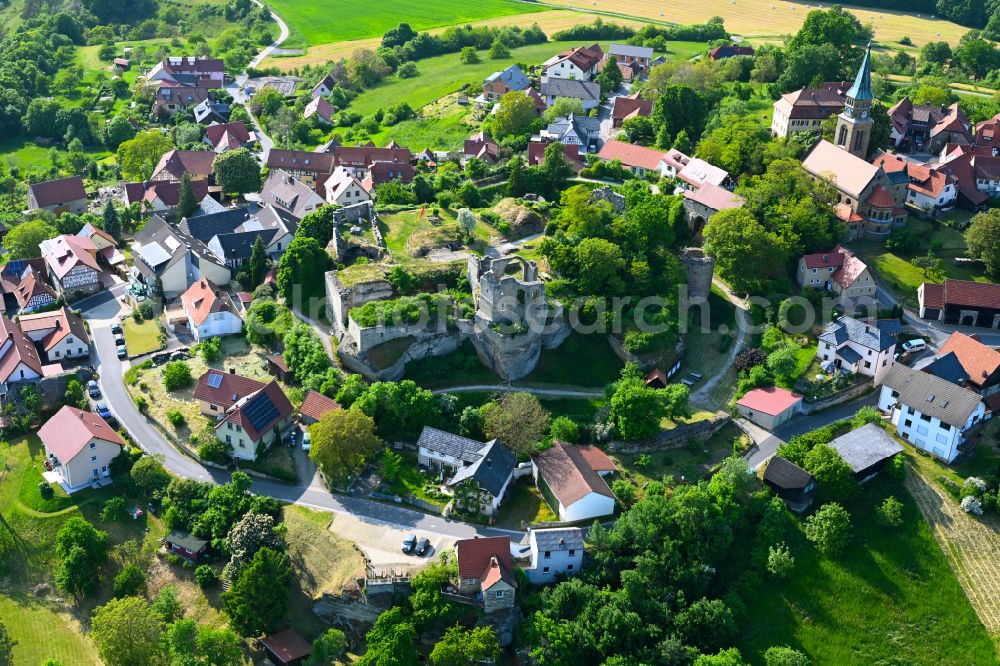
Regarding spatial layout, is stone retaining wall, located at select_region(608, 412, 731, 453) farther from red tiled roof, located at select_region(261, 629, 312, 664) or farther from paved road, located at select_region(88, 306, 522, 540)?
red tiled roof, located at select_region(261, 629, 312, 664)

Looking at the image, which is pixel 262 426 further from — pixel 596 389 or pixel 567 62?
pixel 567 62

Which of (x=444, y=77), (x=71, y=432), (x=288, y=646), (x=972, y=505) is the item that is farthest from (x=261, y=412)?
(x=444, y=77)

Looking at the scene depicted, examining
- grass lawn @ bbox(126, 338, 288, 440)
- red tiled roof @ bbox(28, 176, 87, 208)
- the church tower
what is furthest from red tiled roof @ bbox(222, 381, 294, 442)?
the church tower

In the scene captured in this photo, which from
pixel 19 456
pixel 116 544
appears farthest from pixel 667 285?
pixel 19 456

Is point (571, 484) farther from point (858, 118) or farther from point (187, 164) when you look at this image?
point (187, 164)

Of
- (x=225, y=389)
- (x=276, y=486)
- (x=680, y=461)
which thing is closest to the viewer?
(x=276, y=486)
